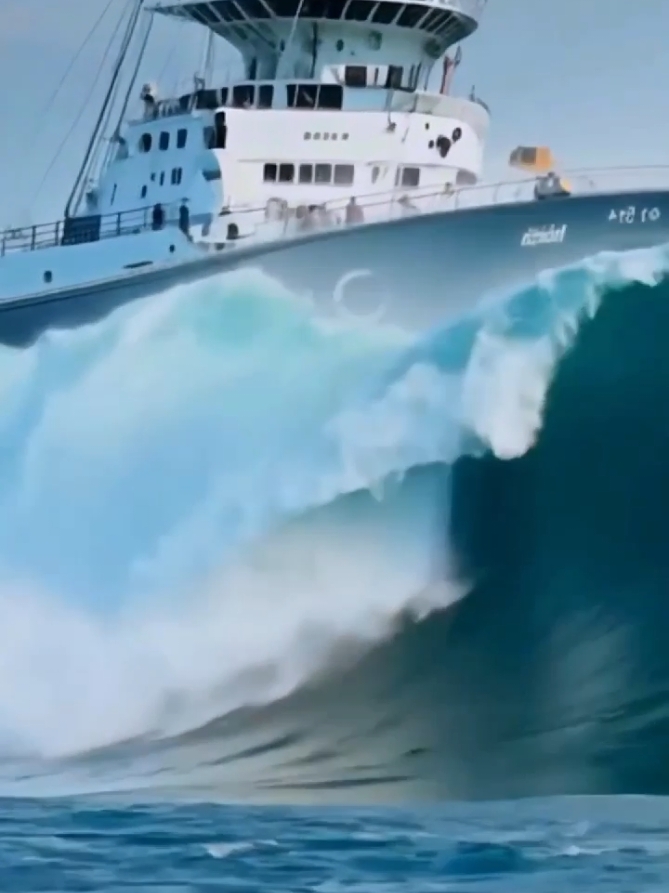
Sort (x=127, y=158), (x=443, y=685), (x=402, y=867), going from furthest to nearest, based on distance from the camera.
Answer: (x=127, y=158)
(x=443, y=685)
(x=402, y=867)

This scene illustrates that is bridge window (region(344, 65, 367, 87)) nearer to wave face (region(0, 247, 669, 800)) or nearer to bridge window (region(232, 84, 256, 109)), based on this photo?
bridge window (region(232, 84, 256, 109))

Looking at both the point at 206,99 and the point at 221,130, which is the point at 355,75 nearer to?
the point at 206,99

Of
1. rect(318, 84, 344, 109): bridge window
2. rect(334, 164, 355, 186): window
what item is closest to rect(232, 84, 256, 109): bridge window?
rect(318, 84, 344, 109): bridge window

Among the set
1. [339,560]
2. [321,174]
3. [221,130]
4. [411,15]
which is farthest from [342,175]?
[339,560]

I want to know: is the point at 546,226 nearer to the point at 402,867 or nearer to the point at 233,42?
the point at 233,42

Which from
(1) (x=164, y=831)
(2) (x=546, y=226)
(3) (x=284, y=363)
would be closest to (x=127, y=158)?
(3) (x=284, y=363)

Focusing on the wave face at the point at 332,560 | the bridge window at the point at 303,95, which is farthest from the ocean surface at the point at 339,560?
the bridge window at the point at 303,95

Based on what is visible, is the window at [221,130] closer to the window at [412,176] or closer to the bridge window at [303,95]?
the bridge window at [303,95]
